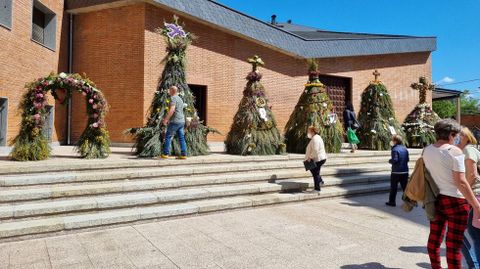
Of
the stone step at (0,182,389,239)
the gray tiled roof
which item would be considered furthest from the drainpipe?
the stone step at (0,182,389,239)

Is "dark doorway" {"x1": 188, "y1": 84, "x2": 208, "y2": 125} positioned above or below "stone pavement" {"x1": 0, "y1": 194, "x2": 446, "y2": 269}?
above

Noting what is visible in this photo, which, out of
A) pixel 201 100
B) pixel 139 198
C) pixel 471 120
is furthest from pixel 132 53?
pixel 471 120

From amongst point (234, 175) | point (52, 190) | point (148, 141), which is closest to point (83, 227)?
point (52, 190)

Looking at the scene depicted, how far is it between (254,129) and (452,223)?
6.82 m

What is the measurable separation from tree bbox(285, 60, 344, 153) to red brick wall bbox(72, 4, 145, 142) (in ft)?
18.7

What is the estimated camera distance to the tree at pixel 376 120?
42.2ft

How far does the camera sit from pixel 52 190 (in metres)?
5.49

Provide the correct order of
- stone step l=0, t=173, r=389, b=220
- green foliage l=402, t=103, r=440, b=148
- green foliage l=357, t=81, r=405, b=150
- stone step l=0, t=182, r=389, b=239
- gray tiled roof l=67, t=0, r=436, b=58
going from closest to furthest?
stone step l=0, t=182, r=389, b=239 → stone step l=0, t=173, r=389, b=220 → green foliage l=357, t=81, r=405, b=150 → gray tiled roof l=67, t=0, r=436, b=58 → green foliage l=402, t=103, r=440, b=148

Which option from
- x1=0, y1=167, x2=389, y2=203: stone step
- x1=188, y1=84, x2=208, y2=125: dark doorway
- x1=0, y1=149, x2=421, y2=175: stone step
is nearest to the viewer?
x1=0, y1=167, x2=389, y2=203: stone step

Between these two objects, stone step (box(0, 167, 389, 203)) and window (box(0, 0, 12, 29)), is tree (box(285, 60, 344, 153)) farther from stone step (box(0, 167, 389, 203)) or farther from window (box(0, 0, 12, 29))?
window (box(0, 0, 12, 29))

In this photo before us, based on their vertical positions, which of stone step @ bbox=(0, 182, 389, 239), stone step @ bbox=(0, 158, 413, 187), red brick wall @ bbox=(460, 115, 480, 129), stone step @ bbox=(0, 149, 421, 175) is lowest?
stone step @ bbox=(0, 182, 389, 239)

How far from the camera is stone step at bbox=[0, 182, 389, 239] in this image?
15.1ft

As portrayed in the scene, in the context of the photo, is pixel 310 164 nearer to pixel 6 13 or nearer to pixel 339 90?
pixel 6 13

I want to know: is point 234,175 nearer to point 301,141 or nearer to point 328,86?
point 301,141
